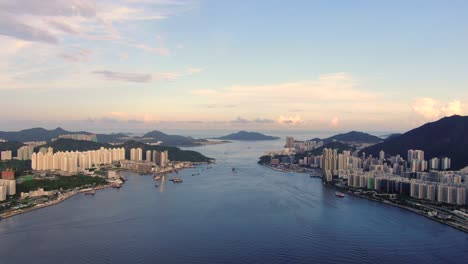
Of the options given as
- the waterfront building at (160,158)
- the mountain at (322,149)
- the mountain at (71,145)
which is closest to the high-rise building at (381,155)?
the mountain at (322,149)

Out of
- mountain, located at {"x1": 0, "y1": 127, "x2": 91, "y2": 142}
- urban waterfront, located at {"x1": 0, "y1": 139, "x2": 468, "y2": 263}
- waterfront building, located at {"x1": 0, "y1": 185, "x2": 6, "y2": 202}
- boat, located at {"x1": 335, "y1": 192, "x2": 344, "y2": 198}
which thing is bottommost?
urban waterfront, located at {"x1": 0, "y1": 139, "x2": 468, "y2": 263}

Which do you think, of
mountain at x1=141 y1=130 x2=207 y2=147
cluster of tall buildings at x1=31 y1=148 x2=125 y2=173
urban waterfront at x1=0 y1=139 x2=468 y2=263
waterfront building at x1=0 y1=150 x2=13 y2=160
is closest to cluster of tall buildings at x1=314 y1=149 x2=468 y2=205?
urban waterfront at x1=0 y1=139 x2=468 y2=263

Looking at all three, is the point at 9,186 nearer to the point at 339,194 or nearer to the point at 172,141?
the point at 339,194

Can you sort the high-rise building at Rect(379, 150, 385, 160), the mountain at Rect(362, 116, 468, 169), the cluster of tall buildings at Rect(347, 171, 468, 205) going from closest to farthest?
the cluster of tall buildings at Rect(347, 171, 468, 205) < the mountain at Rect(362, 116, 468, 169) < the high-rise building at Rect(379, 150, 385, 160)

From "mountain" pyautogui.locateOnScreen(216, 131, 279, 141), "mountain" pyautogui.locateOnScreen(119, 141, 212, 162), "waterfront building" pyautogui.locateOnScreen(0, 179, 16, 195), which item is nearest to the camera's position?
"waterfront building" pyautogui.locateOnScreen(0, 179, 16, 195)

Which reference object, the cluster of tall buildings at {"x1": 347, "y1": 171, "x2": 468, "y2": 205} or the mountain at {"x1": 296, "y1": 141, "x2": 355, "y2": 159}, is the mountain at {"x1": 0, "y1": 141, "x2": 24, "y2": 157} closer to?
the mountain at {"x1": 296, "y1": 141, "x2": 355, "y2": 159}

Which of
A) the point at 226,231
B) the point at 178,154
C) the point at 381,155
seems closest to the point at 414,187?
the point at 226,231
